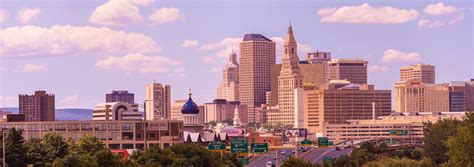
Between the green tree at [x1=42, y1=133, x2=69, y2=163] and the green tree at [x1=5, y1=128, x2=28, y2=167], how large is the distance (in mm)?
5208

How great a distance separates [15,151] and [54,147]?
12.8 metres

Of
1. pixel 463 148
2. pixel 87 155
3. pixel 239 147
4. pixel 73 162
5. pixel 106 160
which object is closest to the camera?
pixel 73 162

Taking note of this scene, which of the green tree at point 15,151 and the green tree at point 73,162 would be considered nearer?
the green tree at point 73,162

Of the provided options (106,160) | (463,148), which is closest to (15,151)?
(106,160)

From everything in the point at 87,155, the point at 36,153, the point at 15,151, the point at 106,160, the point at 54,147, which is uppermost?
the point at 54,147

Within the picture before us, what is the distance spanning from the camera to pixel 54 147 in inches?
5610

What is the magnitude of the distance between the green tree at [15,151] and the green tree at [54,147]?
521 centimetres

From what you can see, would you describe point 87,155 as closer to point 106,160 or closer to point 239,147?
point 106,160

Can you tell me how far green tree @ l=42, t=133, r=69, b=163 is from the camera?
13788 centimetres

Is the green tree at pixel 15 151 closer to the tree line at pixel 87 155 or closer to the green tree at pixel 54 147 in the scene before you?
the tree line at pixel 87 155

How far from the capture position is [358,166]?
18975cm

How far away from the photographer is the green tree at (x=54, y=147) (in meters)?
138

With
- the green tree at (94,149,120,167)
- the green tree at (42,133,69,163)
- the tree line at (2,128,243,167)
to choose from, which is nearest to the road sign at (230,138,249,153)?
the tree line at (2,128,243,167)

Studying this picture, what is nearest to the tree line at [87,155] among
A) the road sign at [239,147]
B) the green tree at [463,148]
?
the road sign at [239,147]
